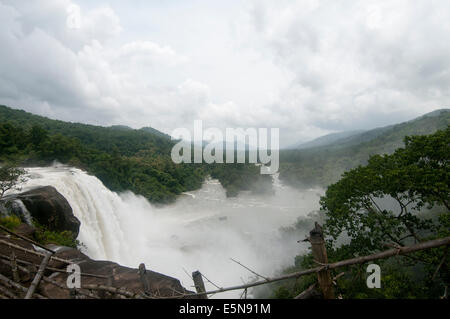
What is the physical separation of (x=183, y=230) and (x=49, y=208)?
58.7 feet

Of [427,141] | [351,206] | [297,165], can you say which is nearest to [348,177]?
[351,206]

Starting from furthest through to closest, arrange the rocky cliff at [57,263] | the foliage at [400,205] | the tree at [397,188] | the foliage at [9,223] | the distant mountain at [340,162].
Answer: the distant mountain at [340,162] → the foliage at [9,223] → the tree at [397,188] → the foliage at [400,205] → the rocky cliff at [57,263]

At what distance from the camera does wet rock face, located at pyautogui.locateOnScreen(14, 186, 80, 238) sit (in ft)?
33.2

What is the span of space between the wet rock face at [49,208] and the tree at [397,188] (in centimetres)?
1132

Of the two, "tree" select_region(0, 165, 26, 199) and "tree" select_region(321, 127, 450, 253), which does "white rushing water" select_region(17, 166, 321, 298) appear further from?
"tree" select_region(321, 127, 450, 253)

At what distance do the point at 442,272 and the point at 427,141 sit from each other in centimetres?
384

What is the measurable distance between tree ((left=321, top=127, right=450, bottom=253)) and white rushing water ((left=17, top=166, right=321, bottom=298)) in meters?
4.71

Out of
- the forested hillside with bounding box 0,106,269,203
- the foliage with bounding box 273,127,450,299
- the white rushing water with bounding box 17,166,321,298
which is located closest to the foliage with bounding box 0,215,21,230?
the white rushing water with bounding box 17,166,321,298

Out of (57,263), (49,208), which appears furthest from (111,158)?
(57,263)

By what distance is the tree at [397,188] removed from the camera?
693cm

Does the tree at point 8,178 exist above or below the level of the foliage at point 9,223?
above

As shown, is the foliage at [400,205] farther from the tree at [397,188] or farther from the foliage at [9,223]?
the foliage at [9,223]

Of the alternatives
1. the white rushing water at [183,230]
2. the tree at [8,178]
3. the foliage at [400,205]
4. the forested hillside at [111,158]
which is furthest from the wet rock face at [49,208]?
the foliage at [400,205]
